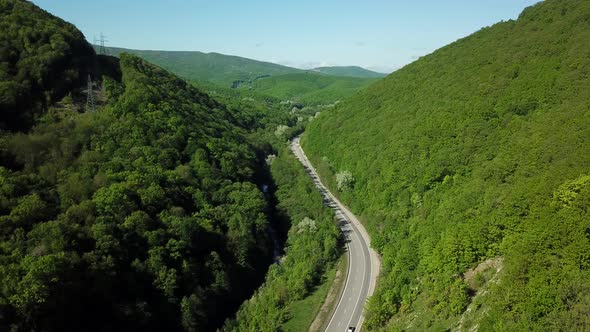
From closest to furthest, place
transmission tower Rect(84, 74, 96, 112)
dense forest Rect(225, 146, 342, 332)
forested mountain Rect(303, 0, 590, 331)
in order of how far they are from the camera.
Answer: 1. forested mountain Rect(303, 0, 590, 331)
2. dense forest Rect(225, 146, 342, 332)
3. transmission tower Rect(84, 74, 96, 112)

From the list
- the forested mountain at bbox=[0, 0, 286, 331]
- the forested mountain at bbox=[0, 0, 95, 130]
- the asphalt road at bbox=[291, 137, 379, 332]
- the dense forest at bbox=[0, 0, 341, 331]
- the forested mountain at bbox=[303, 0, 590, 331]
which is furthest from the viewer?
the forested mountain at bbox=[0, 0, 95, 130]

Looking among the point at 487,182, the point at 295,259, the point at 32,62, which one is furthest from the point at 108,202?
the point at 487,182

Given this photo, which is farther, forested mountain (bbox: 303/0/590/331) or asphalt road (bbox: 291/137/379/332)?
asphalt road (bbox: 291/137/379/332)

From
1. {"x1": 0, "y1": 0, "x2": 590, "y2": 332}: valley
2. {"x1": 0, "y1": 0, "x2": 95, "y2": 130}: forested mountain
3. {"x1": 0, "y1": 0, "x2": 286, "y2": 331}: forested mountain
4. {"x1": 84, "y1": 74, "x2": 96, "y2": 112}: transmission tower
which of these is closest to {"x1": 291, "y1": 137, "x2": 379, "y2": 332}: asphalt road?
{"x1": 0, "y1": 0, "x2": 590, "y2": 332}: valley

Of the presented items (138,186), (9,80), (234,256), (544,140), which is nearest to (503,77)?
(544,140)

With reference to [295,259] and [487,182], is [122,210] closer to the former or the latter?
[295,259]

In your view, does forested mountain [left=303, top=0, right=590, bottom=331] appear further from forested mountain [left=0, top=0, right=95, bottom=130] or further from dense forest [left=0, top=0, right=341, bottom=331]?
forested mountain [left=0, top=0, right=95, bottom=130]

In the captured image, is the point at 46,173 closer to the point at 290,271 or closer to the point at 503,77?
the point at 290,271
